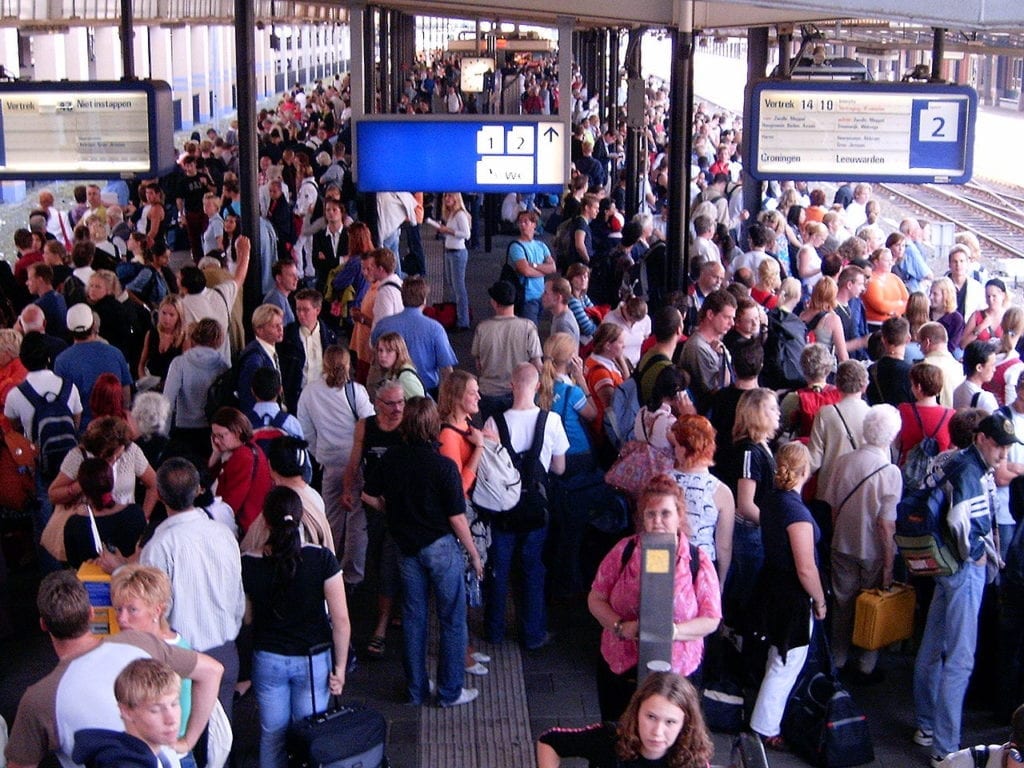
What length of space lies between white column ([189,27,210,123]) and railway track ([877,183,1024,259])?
25.2m

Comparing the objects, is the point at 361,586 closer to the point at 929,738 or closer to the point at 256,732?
the point at 256,732

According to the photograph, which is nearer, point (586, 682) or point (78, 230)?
point (586, 682)

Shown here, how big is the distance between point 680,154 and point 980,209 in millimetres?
17858

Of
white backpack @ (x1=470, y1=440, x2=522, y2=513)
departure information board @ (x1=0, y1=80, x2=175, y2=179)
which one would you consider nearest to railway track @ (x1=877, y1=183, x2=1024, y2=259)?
departure information board @ (x1=0, y1=80, x2=175, y2=179)

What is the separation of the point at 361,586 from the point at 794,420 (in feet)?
7.97

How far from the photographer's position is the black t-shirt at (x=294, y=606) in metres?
4.99

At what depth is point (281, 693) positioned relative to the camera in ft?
16.8

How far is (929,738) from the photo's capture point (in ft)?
19.7

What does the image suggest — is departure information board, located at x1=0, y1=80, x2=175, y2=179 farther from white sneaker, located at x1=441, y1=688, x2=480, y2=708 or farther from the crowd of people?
white sneaker, located at x1=441, y1=688, x2=480, y2=708

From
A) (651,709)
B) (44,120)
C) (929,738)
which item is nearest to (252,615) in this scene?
(651,709)

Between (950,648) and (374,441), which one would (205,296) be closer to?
(374,441)

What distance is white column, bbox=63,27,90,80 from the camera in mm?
32094

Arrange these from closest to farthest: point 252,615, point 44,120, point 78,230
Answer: point 252,615 < point 44,120 < point 78,230

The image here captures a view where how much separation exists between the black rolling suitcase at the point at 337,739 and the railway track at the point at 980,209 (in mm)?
16012
